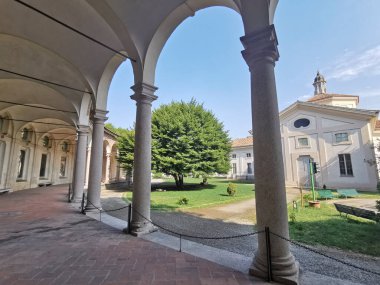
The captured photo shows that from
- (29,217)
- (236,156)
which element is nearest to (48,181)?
(29,217)

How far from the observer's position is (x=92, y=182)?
25.9 feet

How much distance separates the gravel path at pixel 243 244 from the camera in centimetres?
381

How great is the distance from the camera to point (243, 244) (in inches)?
211

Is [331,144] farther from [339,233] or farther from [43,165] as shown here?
[43,165]

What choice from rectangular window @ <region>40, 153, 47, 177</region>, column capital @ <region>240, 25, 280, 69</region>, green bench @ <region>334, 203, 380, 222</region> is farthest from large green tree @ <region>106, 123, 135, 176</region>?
column capital @ <region>240, 25, 280, 69</region>

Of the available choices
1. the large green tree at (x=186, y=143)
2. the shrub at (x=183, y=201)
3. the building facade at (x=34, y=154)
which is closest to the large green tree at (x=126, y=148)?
the large green tree at (x=186, y=143)

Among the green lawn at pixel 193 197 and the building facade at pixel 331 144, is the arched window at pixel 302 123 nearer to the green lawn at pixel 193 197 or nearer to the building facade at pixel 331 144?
the building facade at pixel 331 144

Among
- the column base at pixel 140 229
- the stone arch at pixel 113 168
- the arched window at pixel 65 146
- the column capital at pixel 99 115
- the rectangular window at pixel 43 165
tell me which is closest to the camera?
the column base at pixel 140 229

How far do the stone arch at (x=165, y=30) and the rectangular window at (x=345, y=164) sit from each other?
22.1 meters

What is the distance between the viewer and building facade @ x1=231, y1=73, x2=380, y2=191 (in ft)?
64.3

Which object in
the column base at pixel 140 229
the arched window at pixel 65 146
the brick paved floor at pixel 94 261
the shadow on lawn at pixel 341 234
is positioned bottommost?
the shadow on lawn at pixel 341 234

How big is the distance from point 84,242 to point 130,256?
146cm

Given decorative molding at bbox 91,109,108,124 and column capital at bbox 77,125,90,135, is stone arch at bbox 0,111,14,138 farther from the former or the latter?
decorative molding at bbox 91,109,108,124

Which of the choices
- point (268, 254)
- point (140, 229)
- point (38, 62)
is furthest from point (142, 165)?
point (38, 62)
